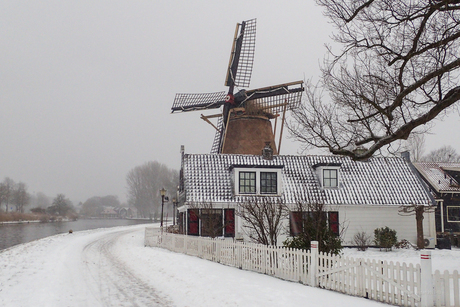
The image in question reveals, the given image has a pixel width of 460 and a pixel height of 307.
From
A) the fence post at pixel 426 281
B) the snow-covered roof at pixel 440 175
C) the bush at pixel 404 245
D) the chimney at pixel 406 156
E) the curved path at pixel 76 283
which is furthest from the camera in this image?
the snow-covered roof at pixel 440 175

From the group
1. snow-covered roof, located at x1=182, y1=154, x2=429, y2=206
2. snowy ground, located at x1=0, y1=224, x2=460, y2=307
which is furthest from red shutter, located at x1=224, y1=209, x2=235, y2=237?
snowy ground, located at x1=0, y1=224, x2=460, y2=307

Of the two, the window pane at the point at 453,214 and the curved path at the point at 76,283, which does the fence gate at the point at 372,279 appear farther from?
the window pane at the point at 453,214

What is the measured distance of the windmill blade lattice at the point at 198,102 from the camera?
35.3 m

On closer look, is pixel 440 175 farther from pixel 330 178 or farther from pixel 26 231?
pixel 26 231

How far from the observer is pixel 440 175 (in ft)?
107

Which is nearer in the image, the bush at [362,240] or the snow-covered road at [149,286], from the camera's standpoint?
the snow-covered road at [149,286]

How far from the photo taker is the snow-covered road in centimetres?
948

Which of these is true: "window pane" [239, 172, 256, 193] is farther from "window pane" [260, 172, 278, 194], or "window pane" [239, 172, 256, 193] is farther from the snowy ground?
the snowy ground

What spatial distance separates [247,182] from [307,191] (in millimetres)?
3770

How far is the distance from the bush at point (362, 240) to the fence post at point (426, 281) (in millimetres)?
15614

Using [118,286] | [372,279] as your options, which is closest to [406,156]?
[372,279]

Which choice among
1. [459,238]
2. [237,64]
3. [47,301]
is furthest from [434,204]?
[47,301]

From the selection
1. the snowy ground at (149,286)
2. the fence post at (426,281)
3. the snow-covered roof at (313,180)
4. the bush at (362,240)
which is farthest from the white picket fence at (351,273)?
the bush at (362,240)

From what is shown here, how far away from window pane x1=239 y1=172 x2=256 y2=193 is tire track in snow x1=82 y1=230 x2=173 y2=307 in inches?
385
